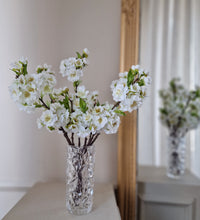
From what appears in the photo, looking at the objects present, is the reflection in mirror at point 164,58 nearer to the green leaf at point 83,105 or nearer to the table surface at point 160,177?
the table surface at point 160,177

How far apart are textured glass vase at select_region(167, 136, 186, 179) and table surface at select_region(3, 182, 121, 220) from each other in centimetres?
45

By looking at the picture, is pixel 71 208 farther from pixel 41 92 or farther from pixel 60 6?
pixel 60 6

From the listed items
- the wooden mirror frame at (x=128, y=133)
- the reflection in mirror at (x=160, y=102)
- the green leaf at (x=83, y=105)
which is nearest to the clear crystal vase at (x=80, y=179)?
the green leaf at (x=83, y=105)

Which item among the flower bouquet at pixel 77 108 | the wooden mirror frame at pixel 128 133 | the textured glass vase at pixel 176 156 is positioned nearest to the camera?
the flower bouquet at pixel 77 108

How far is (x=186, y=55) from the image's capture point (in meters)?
1.58

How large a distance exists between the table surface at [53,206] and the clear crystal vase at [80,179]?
0.11 feet

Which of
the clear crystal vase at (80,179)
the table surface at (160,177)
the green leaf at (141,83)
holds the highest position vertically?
the green leaf at (141,83)

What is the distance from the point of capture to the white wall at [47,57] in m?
1.31

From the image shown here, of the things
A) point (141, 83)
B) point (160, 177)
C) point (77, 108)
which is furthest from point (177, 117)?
point (77, 108)

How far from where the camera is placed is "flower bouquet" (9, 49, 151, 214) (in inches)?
32.9

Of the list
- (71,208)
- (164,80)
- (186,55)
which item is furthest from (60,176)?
(186,55)

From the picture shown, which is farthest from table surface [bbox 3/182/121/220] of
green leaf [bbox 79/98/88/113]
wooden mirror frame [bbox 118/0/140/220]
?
green leaf [bbox 79/98/88/113]

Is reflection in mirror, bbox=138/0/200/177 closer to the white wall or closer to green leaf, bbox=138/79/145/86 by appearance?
the white wall

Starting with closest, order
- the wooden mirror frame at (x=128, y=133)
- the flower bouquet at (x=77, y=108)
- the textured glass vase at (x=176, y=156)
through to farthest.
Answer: the flower bouquet at (x=77, y=108), the wooden mirror frame at (x=128, y=133), the textured glass vase at (x=176, y=156)
